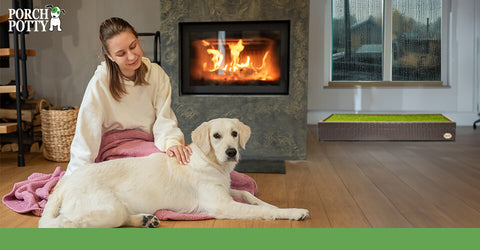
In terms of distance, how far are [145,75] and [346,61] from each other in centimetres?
421

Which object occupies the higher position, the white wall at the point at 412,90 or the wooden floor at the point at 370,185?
the white wall at the point at 412,90

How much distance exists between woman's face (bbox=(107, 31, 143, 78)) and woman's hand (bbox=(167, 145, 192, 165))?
1.67ft

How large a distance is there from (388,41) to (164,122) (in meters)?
4.46

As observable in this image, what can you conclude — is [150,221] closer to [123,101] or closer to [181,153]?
[181,153]

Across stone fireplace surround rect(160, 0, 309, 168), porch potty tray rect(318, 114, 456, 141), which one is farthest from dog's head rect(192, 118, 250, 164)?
porch potty tray rect(318, 114, 456, 141)

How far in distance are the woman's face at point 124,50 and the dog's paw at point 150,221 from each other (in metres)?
0.83

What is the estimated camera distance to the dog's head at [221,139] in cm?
215

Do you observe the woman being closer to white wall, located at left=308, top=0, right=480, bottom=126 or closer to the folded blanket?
the folded blanket

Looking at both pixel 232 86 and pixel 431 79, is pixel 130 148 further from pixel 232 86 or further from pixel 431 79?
pixel 431 79

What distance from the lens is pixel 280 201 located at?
258 cm

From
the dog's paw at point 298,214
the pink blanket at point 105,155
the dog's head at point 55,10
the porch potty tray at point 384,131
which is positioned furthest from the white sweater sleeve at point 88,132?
the dog's head at point 55,10

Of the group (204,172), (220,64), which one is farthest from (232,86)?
(204,172)

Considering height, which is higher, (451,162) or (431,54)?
(431,54)

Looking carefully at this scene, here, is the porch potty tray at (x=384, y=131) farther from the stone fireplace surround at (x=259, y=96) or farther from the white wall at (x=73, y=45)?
the white wall at (x=73, y=45)
